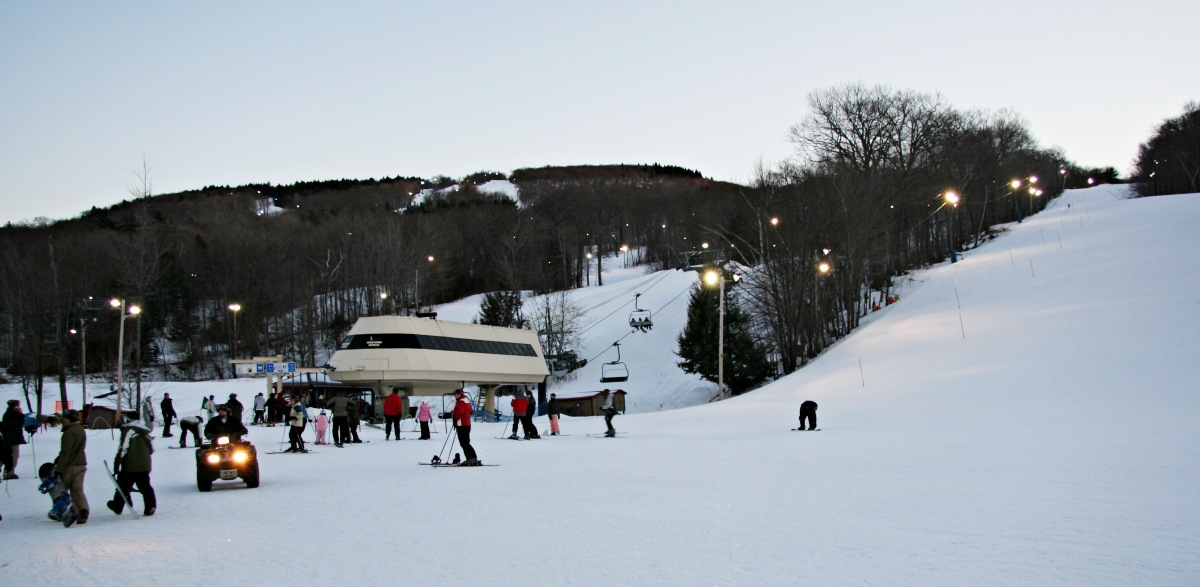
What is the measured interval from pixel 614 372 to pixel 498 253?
39.8 metres

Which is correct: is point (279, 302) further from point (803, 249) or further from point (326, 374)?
point (803, 249)

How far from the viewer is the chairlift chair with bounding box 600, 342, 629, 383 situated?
188 feet

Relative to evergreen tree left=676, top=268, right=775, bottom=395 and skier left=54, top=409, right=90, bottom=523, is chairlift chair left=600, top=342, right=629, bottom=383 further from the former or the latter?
skier left=54, top=409, right=90, bottom=523

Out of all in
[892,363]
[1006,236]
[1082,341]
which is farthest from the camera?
[1006,236]

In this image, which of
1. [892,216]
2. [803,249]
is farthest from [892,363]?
[892,216]

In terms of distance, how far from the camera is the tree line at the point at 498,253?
46.4 meters

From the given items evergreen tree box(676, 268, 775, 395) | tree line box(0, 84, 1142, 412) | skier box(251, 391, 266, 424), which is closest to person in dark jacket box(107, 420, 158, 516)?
skier box(251, 391, 266, 424)

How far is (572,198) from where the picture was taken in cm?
11900

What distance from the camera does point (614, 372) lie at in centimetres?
5850

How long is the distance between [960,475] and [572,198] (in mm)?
108665

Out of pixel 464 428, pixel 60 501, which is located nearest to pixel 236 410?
pixel 464 428

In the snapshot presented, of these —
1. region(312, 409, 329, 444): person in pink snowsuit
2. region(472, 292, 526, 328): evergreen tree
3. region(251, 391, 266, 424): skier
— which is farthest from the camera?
region(472, 292, 526, 328): evergreen tree

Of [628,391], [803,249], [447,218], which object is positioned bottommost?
[628,391]

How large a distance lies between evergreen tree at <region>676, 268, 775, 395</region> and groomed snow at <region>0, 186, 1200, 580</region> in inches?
778
